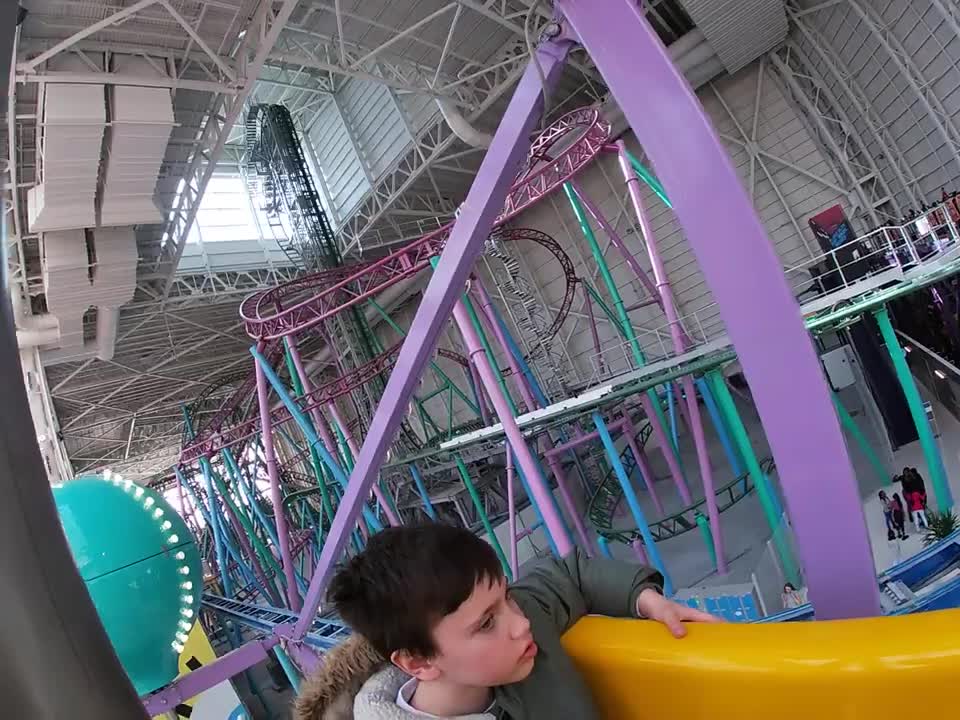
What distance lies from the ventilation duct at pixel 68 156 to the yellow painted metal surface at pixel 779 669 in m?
9.46

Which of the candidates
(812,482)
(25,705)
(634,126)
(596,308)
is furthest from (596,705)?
(596,308)

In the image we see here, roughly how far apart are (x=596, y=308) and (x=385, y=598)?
15431 millimetres

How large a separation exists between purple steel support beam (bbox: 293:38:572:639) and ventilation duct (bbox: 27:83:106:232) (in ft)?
25.0

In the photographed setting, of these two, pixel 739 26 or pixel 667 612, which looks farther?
pixel 739 26

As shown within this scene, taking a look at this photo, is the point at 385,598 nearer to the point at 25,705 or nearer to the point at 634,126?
the point at 25,705

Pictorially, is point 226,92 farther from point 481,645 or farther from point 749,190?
point 481,645

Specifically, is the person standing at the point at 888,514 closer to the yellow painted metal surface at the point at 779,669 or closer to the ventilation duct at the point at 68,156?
the yellow painted metal surface at the point at 779,669

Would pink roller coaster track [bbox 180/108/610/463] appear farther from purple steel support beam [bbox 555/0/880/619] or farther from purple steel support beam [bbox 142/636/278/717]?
purple steel support beam [bbox 555/0/880/619]

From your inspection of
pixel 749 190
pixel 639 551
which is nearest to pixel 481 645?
pixel 639 551

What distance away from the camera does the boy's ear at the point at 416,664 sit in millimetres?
1186

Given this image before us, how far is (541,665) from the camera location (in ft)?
4.28

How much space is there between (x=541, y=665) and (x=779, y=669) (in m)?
0.46

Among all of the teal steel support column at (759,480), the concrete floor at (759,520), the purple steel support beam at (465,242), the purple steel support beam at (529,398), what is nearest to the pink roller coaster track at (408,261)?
the purple steel support beam at (529,398)

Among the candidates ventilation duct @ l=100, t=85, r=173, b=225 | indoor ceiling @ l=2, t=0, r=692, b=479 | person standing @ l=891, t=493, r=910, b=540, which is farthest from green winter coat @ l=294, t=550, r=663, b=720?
ventilation duct @ l=100, t=85, r=173, b=225
